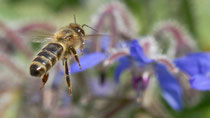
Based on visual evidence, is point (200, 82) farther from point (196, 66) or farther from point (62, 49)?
point (62, 49)

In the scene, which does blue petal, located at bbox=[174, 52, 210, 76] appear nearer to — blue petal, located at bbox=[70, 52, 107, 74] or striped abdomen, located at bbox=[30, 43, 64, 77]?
blue petal, located at bbox=[70, 52, 107, 74]

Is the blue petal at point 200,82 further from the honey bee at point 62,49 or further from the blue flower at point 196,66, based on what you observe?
the honey bee at point 62,49

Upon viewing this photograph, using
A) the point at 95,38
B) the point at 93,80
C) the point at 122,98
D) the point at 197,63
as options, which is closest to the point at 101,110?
the point at 122,98

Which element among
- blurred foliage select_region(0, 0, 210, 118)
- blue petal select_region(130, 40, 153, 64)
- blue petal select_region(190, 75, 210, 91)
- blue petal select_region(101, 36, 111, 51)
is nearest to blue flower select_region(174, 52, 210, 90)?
blue petal select_region(190, 75, 210, 91)

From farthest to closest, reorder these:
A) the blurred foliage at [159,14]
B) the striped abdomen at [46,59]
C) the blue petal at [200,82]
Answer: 1. the blurred foliage at [159,14]
2. the blue petal at [200,82]
3. the striped abdomen at [46,59]

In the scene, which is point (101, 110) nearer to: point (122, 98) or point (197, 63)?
point (122, 98)

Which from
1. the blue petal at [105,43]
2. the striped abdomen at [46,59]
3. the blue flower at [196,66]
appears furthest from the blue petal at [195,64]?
the striped abdomen at [46,59]
